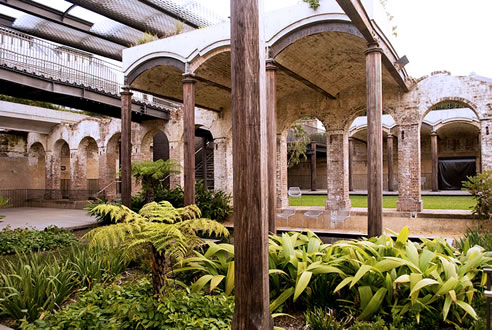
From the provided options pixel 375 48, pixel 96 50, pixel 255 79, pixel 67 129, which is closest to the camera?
pixel 255 79

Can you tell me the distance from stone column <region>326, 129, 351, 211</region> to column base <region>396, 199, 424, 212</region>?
6.09 feet

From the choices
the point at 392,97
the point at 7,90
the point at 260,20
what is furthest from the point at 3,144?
the point at 260,20

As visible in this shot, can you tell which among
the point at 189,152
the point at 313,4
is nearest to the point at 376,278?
the point at 313,4

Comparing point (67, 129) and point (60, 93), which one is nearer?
point (60, 93)

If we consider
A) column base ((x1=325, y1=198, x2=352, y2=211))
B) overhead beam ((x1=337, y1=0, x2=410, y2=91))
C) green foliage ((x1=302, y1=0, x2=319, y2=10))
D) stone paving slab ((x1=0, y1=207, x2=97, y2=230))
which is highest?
green foliage ((x1=302, y1=0, x2=319, y2=10))

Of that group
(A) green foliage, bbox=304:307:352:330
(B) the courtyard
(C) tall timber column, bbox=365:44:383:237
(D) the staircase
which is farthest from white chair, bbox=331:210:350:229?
(D) the staircase

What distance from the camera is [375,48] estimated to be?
7008 millimetres

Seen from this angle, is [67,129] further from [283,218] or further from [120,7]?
[283,218]

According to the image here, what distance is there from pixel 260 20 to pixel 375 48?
16.7 feet

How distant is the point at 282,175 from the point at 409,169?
4706 mm

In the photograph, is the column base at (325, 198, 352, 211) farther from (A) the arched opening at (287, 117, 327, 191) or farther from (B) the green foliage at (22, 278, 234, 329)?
(A) the arched opening at (287, 117, 327, 191)

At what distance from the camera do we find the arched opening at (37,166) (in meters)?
21.2

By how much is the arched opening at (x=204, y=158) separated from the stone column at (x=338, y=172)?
8.33 metres

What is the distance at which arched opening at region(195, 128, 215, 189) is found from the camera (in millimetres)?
19734
